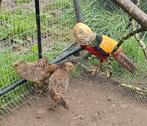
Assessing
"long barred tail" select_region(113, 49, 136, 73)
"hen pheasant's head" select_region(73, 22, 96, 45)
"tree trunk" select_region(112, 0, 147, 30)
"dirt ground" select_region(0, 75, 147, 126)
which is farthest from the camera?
"long barred tail" select_region(113, 49, 136, 73)

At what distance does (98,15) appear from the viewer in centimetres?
445

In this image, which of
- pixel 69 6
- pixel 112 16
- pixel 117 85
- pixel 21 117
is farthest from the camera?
pixel 112 16

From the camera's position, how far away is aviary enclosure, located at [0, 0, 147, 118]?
3029mm

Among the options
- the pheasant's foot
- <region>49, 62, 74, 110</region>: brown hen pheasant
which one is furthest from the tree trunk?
the pheasant's foot

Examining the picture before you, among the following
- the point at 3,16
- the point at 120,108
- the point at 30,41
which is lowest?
the point at 120,108

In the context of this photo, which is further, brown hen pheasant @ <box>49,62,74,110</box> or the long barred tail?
the long barred tail

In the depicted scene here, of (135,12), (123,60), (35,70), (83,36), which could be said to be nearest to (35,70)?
(35,70)

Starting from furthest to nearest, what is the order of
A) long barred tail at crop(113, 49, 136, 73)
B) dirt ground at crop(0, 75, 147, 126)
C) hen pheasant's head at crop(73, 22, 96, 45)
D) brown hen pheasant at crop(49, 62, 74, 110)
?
long barred tail at crop(113, 49, 136, 73) → hen pheasant's head at crop(73, 22, 96, 45) → dirt ground at crop(0, 75, 147, 126) → brown hen pheasant at crop(49, 62, 74, 110)

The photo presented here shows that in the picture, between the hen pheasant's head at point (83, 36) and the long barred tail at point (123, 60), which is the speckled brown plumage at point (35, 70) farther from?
the long barred tail at point (123, 60)

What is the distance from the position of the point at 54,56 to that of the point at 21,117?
860 mm

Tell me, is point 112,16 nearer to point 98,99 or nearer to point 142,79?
point 142,79

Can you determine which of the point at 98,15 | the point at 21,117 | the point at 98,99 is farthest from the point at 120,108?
the point at 98,15

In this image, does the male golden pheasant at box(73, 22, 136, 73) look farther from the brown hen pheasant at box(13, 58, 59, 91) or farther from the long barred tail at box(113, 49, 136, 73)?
the brown hen pheasant at box(13, 58, 59, 91)

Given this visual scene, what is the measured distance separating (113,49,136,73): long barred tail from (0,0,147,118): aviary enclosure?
14 cm
